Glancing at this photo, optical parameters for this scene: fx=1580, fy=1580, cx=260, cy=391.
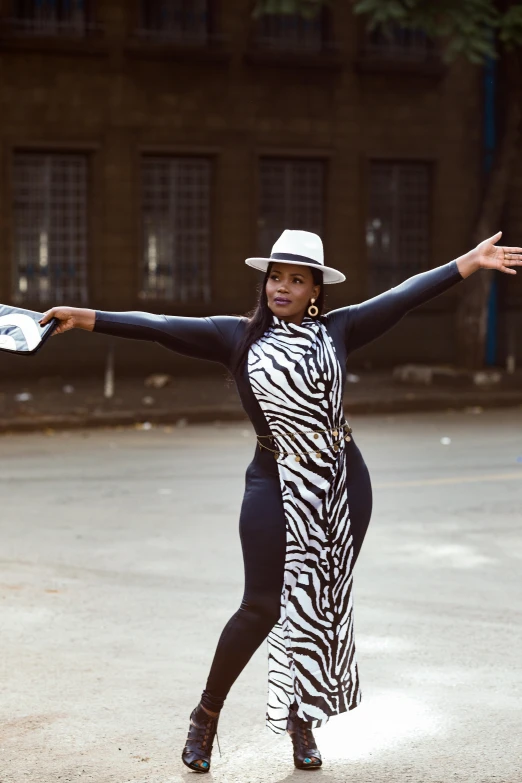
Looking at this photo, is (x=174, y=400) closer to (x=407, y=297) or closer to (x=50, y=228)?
(x=50, y=228)

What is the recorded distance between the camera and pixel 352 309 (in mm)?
5535

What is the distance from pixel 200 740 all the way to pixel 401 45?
21.3 m

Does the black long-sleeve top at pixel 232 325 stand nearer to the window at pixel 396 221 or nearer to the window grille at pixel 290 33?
the window grille at pixel 290 33

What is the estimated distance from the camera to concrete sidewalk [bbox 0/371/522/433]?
58.4 ft

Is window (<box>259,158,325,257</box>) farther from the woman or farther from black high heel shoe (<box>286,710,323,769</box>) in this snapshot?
black high heel shoe (<box>286,710,323,769</box>)

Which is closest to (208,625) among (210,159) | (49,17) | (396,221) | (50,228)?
(50,228)

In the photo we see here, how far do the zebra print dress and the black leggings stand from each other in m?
0.03

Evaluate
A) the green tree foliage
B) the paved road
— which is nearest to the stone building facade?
the green tree foliage

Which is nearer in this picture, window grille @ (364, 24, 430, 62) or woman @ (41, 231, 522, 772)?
woman @ (41, 231, 522, 772)

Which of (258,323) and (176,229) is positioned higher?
(258,323)

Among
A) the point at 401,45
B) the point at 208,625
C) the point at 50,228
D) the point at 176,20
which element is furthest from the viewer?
the point at 401,45

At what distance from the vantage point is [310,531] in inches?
208

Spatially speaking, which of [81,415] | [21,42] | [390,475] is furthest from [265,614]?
[21,42]

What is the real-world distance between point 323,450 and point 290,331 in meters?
0.42
